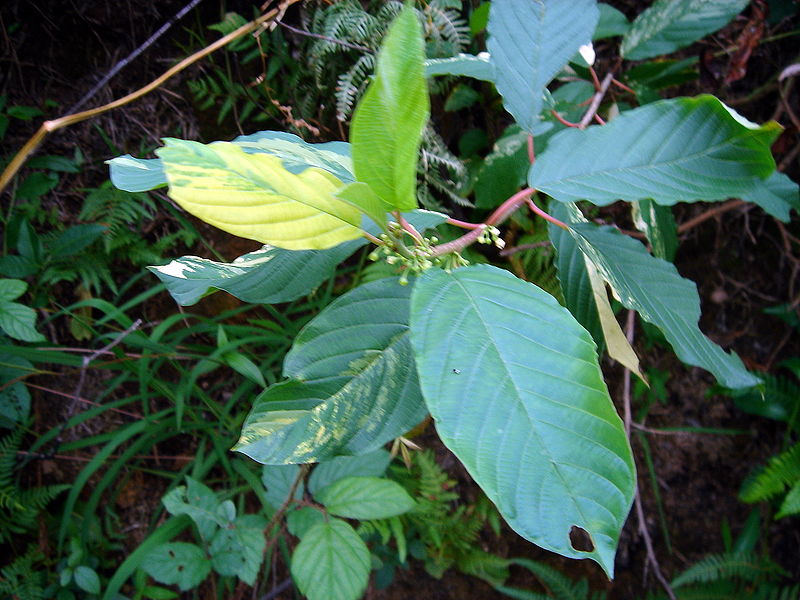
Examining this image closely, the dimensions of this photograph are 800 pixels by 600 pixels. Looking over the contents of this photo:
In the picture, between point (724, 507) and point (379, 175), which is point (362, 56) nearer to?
point (379, 175)

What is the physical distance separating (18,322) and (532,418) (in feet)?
5.04

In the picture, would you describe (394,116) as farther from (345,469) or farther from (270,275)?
(345,469)

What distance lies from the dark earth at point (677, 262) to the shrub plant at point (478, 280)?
953 millimetres

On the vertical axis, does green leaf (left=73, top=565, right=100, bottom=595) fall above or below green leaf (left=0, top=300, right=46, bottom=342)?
below

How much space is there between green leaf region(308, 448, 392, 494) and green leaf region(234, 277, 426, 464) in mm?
776

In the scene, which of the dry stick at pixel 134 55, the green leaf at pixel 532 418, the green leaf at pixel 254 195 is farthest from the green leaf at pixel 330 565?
the dry stick at pixel 134 55

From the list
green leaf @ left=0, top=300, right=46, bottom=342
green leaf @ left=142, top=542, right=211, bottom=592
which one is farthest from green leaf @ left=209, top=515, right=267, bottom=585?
green leaf @ left=0, top=300, right=46, bottom=342

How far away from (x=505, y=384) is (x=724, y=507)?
2140mm

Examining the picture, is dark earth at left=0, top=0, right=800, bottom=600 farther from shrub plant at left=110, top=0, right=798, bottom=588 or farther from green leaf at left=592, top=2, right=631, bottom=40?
shrub plant at left=110, top=0, right=798, bottom=588

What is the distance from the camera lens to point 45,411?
6.13ft

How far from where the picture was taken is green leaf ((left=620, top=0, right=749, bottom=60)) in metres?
1.33

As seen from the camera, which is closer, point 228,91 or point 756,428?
point 228,91

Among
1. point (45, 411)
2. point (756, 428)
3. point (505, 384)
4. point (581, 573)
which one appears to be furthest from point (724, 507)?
point (45, 411)

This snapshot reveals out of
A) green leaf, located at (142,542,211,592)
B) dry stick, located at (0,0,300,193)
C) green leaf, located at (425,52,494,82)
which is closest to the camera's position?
green leaf, located at (425,52,494,82)
